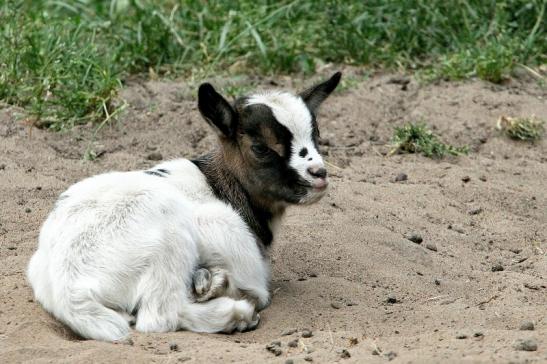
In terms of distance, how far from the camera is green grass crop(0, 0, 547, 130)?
1020 cm

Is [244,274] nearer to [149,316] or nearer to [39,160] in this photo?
[149,316]

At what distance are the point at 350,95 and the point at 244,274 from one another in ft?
13.8

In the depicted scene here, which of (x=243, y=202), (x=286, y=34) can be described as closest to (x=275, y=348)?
(x=243, y=202)

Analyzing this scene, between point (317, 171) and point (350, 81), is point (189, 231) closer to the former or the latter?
point (317, 171)

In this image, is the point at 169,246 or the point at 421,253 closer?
the point at 169,246

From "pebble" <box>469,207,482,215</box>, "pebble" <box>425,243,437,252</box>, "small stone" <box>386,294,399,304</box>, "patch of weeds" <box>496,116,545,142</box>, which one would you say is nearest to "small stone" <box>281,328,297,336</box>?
"small stone" <box>386,294,399,304</box>

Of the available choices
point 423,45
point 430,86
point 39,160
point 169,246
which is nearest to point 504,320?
point 169,246

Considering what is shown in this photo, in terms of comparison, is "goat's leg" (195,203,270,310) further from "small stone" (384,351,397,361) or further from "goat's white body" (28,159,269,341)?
"small stone" (384,351,397,361)

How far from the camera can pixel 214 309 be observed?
19.0ft

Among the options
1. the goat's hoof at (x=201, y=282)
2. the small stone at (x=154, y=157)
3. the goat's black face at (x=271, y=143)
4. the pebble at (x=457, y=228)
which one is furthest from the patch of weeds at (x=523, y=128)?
the goat's hoof at (x=201, y=282)

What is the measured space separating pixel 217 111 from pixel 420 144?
3.05 metres

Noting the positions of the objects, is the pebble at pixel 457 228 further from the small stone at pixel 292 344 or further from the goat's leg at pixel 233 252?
the small stone at pixel 292 344

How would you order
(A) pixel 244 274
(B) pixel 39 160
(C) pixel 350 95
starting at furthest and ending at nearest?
(C) pixel 350 95
(B) pixel 39 160
(A) pixel 244 274

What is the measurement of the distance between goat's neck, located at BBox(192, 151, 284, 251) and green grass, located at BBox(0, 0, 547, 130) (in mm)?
3040
